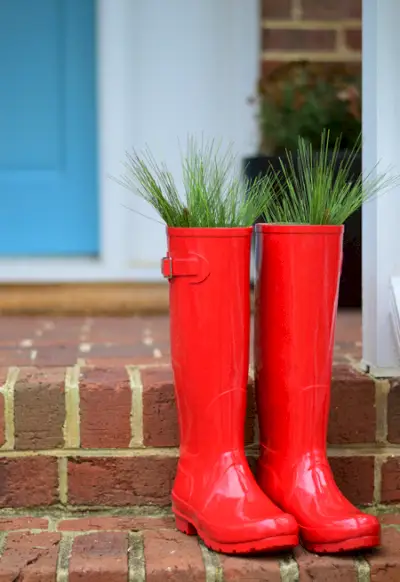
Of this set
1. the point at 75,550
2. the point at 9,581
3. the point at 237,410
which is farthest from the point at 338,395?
the point at 9,581

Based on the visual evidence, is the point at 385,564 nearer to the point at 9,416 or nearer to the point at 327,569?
the point at 327,569

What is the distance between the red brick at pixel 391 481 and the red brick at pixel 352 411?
2.2 inches

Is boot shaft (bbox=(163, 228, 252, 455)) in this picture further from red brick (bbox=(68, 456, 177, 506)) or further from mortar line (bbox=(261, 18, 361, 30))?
mortar line (bbox=(261, 18, 361, 30))

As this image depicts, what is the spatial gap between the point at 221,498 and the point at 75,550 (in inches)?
9.1

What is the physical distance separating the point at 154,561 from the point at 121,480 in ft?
0.72

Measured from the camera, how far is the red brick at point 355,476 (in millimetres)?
1549

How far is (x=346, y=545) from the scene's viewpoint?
1.32 metres

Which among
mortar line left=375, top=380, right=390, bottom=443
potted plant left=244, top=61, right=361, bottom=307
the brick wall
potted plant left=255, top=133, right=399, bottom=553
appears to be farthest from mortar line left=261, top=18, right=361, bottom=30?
mortar line left=375, top=380, right=390, bottom=443

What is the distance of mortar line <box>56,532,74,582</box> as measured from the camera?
4.27ft

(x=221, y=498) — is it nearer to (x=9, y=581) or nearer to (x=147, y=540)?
(x=147, y=540)

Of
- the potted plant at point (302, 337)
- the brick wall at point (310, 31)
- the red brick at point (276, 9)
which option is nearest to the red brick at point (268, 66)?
the brick wall at point (310, 31)

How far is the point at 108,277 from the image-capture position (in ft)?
8.19

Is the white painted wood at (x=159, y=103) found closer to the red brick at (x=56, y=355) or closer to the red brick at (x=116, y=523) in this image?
the red brick at (x=56, y=355)

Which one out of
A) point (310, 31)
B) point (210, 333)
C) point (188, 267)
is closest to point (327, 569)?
point (210, 333)
